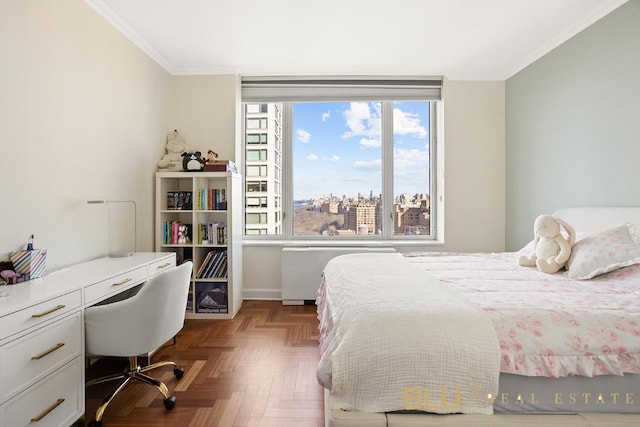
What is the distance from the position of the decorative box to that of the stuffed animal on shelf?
165 centimetres

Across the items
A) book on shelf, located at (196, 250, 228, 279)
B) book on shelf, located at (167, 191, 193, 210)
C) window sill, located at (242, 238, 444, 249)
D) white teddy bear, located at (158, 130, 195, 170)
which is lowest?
book on shelf, located at (196, 250, 228, 279)

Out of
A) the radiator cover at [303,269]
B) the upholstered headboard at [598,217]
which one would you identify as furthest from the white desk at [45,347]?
the upholstered headboard at [598,217]

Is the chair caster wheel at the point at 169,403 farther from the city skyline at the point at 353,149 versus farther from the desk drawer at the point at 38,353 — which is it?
the city skyline at the point at 353,149

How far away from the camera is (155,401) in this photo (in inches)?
77.2

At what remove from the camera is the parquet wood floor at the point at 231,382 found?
1.80 meters

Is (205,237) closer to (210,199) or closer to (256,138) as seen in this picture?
(210,199)

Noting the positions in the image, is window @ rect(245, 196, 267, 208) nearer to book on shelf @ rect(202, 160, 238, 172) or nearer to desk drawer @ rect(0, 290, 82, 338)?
book on shelf @ rect(202, 160, 238, 172)

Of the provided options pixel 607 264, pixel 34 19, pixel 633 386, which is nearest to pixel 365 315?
pixel 633 386

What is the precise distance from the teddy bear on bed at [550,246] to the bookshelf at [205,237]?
2.59 meters

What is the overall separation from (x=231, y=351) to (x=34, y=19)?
2506 mm

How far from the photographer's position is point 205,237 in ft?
11.2

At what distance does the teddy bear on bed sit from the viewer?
2.17 m

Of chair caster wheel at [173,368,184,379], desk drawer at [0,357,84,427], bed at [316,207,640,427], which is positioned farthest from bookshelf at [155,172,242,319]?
bed at [316,207,640,427]

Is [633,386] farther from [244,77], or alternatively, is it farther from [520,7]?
[244,77]
